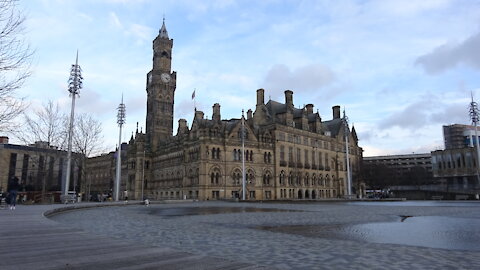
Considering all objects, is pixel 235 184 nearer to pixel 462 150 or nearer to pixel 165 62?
pixel 165 62

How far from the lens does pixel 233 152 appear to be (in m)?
68.8

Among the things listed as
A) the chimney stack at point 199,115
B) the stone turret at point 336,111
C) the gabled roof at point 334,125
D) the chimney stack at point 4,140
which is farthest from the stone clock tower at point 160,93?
the chimney stack at point 4,140

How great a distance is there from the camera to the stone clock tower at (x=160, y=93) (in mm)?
93188

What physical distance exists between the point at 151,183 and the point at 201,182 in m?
27.6

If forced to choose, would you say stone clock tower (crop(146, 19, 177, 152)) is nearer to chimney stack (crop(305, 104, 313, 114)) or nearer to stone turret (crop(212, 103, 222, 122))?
stone turret (crop(212, 103, 222, 122))

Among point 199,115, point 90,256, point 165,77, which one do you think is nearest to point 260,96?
point 199,115

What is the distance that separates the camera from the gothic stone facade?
A: 220 ft

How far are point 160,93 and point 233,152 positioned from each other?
1399 inches

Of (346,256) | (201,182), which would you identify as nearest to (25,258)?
(346,256)

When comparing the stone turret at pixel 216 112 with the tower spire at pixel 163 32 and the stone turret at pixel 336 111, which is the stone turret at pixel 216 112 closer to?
the tower spire at pixel 163 32

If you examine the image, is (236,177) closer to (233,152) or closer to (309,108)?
(233,152)

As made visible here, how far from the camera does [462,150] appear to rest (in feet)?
288

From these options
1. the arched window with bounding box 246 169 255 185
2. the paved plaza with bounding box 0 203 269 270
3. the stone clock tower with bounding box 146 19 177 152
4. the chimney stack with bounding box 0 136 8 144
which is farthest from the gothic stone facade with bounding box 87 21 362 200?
the paved plaza with bounding box 0 203 269 270

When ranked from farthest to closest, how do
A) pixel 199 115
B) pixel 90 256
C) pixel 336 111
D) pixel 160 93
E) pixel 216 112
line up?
pixel 336 111 → pixel 160 93 → pixel 216 112 → pixel 199 115 → pixel 90 256
